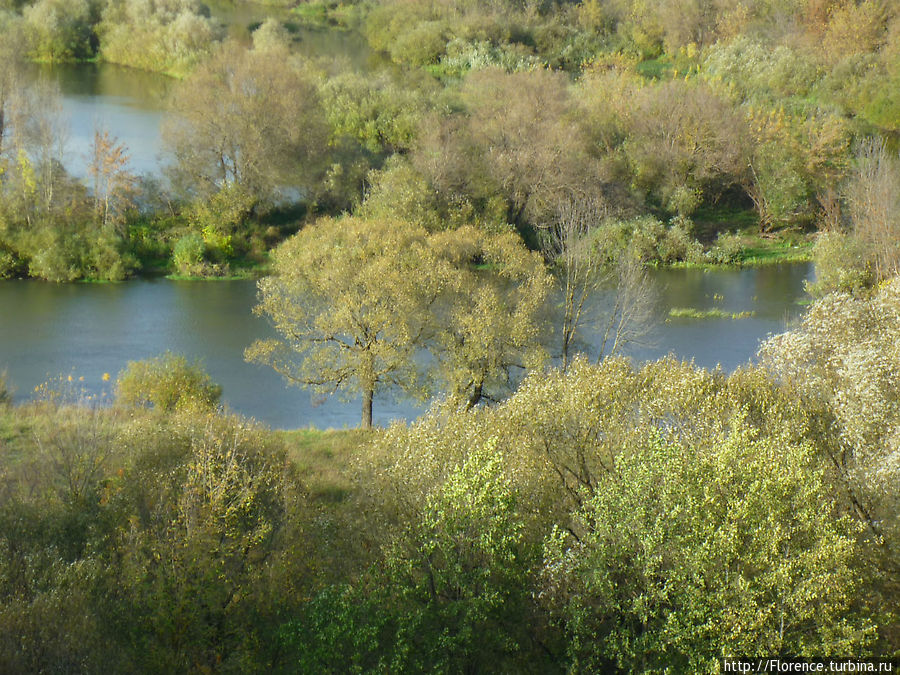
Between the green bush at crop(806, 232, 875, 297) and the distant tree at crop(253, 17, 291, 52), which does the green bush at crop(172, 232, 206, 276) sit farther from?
the green bush at crop(806, 232, 875, 297)

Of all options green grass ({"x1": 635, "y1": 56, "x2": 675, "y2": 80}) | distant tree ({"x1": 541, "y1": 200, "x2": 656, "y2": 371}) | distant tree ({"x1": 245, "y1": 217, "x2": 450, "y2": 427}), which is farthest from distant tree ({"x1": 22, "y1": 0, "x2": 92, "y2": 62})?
distant tree ({"x1": 541, "y1": 200, "x2": 656, "y2": 371})

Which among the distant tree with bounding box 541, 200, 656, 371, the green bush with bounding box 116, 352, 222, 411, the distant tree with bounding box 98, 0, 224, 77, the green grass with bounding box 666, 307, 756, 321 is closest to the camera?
the green bush with bounding box 116, 352, 222, 411

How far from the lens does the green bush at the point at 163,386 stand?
22562 millimetres

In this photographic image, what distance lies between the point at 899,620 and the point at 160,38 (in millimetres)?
51885

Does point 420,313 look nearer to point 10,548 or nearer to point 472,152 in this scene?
point 10,548

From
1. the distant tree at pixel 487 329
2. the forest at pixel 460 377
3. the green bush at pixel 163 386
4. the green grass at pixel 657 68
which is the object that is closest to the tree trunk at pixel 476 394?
the distant tree at pixel 487 329

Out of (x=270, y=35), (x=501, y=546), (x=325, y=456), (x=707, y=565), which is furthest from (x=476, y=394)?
(x=270, y=35)

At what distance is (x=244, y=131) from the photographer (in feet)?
122

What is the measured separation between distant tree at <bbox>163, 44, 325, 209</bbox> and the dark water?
5896mm

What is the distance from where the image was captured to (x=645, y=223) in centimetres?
3956

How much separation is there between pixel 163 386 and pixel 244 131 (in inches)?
697

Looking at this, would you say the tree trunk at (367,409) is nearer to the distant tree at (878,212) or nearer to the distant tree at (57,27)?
the distant tree at (878,212)

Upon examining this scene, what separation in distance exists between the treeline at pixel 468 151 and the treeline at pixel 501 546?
68.0 feet

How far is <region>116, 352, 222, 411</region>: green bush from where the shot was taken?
22.6 metres
